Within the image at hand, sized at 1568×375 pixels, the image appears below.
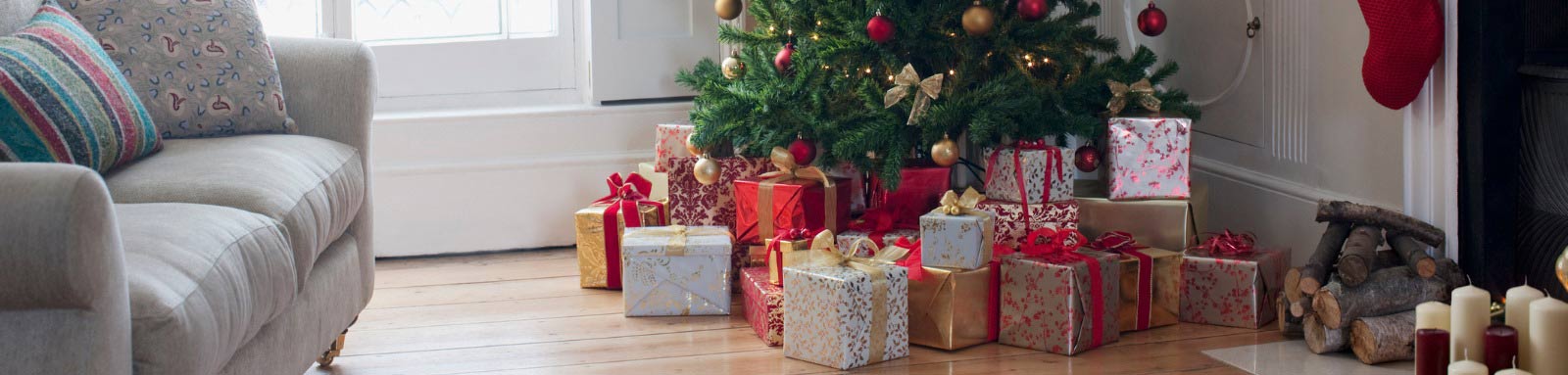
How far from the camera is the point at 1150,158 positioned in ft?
8.48

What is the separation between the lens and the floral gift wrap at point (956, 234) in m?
2.28

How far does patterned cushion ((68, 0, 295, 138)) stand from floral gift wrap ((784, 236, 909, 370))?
90cm

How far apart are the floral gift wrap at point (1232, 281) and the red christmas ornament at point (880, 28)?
70cm

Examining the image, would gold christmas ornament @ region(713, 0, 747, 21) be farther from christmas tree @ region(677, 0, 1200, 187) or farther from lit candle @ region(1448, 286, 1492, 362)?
lit candle @ region(1448, 286, 1492, 362)

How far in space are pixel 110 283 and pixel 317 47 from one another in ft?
3.87

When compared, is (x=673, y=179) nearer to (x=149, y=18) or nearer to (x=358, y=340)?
(x=358, y=340)

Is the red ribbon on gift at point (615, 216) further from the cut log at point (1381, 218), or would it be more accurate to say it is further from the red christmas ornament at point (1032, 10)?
the cut log at point (1381, 218)

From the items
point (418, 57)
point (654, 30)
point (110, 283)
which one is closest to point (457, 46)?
point (418, 57)

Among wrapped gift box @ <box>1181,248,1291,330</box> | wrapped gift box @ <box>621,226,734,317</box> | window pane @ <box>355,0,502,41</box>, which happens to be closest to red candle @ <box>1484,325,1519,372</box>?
wrapped gift box @ <box>1181,248,1291,330</box>

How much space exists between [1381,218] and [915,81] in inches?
34.2

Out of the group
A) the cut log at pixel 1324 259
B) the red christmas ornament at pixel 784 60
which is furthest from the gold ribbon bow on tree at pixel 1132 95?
the red christmas ornament at pixel 784 60

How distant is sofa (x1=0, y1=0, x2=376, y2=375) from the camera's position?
3.83 feet

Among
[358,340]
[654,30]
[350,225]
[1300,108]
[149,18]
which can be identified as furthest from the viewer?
[654,30]

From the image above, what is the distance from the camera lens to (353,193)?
2.15 meters
